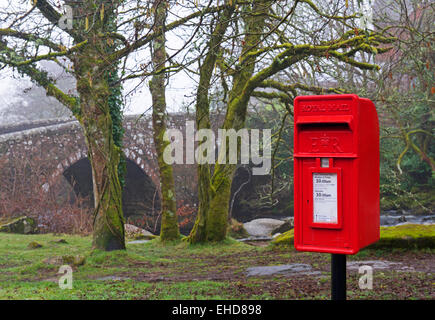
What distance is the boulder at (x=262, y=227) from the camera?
17891 millimetres

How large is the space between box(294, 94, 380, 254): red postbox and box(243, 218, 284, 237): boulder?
13.8 metres

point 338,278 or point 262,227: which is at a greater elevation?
point 338,278

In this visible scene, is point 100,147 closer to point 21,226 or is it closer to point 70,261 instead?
point 70,261

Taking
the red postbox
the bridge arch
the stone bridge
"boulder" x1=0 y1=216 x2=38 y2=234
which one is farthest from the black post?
the bridge arch

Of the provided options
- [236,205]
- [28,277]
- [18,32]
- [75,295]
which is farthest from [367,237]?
[236,205]

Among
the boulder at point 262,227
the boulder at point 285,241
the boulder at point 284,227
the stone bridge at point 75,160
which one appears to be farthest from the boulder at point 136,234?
the boulder at point 285,241

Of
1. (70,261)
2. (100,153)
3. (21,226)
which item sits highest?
(100,153)

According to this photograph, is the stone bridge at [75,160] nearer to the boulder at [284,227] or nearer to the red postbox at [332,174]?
the boulder at [284,227]

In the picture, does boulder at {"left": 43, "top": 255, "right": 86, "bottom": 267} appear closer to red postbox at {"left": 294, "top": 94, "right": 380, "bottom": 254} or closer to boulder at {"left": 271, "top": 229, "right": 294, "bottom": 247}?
boulder at {"left": 271, "top": 229, "right": 294, "bottom": 247}

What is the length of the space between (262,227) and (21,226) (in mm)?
8411

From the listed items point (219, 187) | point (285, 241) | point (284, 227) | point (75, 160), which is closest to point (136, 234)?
point (219, 187)

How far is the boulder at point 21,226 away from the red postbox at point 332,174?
1353cm

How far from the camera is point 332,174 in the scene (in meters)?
3.88

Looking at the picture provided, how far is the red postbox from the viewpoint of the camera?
3.82 meters
